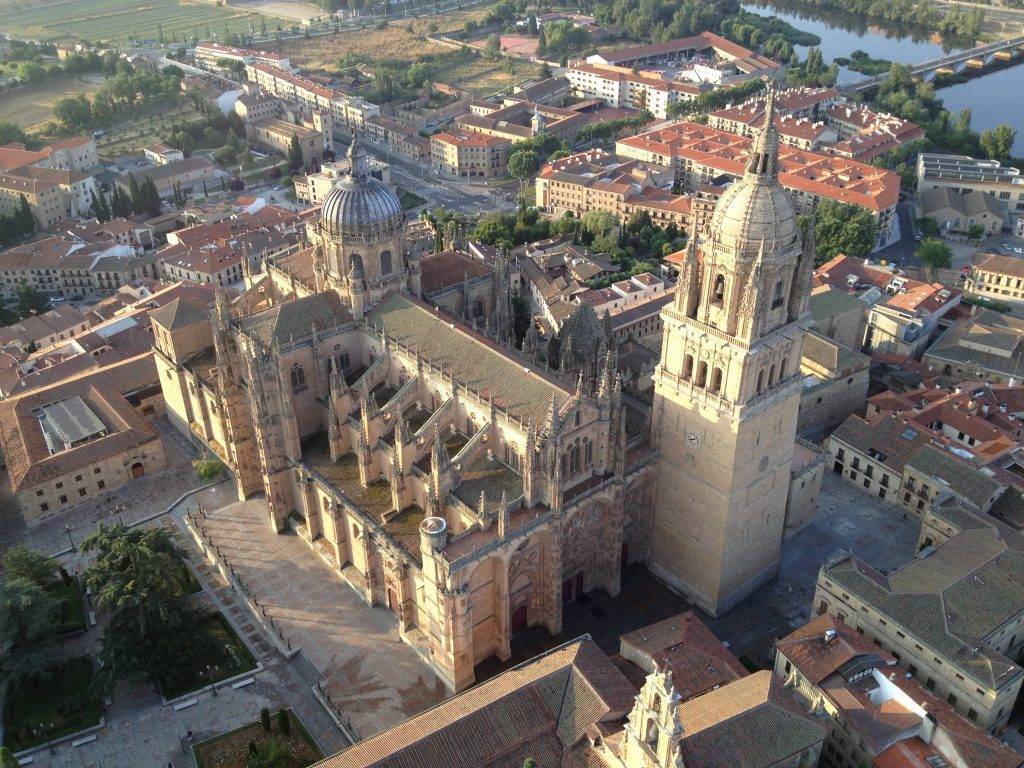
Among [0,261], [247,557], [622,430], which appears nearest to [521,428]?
[622,430]

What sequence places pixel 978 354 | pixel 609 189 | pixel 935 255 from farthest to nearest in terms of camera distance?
1. pixel 609 189
2. pixel 935 255
3. pixel 978 354

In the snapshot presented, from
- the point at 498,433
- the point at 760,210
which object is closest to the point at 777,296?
the point at 760,210

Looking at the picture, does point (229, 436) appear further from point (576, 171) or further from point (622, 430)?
point (576, 171)

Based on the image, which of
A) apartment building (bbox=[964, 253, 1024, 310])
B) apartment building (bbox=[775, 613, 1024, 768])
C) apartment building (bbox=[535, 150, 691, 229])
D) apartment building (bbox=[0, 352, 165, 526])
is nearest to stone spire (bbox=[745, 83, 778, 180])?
apartment building (bbox=[775, 613, 1024, 768])

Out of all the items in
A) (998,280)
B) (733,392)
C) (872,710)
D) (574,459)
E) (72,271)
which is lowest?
(998,280)

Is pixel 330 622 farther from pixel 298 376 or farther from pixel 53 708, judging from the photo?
pixel 298 376

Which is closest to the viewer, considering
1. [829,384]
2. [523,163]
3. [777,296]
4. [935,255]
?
[777,296]

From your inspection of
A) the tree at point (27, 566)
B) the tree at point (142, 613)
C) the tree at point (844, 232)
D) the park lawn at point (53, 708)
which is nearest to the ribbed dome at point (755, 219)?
the tree at point (142, 613)
